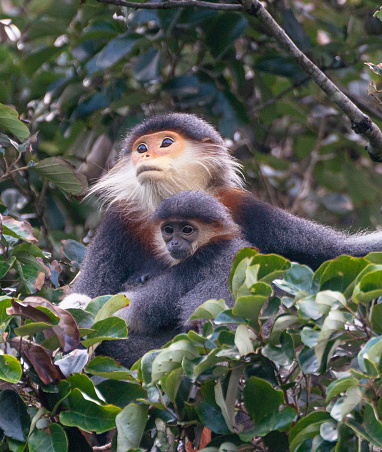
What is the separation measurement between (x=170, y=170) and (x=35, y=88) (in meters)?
1.56

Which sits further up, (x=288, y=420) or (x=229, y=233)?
(x=288, y=420)

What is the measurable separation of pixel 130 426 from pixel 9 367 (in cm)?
35

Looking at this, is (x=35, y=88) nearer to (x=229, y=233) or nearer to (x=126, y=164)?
(x=126, y=164)

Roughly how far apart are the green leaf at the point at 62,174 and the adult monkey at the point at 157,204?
257 millimetres

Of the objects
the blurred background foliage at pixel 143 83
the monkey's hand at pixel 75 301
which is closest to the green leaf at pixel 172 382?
the monkey's hand at pixel 75 301

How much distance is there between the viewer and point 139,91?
417cm

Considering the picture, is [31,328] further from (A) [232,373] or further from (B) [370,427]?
(B) [370,427]

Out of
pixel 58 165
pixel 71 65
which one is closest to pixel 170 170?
pixel 58 165

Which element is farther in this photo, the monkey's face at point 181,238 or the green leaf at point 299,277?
the monkey's face at point 181,238

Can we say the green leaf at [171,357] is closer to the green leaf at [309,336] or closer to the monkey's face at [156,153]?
the green leaf at [309,336]

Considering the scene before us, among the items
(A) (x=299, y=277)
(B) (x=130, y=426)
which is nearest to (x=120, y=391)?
(B) (x=130, y=426)

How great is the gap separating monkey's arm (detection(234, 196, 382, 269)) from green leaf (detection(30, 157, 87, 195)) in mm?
686

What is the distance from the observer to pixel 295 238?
278 cm

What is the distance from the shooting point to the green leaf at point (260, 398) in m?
1.62
